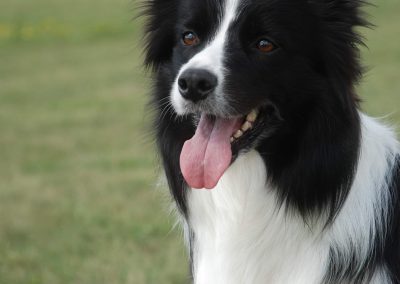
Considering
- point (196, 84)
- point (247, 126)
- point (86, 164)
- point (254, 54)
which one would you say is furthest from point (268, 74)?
point (86, 164)

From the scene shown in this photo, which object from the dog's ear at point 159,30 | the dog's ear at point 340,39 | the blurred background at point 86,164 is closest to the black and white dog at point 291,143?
the dog's ear at point 340,39

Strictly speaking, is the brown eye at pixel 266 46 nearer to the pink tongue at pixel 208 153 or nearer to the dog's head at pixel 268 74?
the dog's head at pixel 268 74

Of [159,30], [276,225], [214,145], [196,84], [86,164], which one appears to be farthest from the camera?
[86,164]

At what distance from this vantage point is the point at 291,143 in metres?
3.47

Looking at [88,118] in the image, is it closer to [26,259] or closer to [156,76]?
[26,259]

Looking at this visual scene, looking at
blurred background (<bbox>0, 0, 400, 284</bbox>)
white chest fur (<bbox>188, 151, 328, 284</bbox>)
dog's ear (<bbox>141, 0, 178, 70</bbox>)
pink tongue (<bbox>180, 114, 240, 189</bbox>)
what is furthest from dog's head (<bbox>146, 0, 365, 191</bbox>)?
blurred background (<bbox>0, 0, 400, 284</bbox>)

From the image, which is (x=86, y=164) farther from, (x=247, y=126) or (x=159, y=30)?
(x=247, y=126)

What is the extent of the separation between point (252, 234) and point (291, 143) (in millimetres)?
479

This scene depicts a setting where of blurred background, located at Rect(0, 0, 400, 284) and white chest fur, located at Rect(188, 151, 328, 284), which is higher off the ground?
white chest fur, located at Rect(188, 151, 328, 284)

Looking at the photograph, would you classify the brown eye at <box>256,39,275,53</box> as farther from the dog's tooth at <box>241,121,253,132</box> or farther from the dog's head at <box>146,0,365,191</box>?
the dog's tooth at <box>241,121,253,132</box>

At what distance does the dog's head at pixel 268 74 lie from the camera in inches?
133

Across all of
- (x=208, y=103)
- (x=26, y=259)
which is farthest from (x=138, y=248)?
(x=208, y=103)

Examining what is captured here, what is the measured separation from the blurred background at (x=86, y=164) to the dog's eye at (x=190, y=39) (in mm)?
401

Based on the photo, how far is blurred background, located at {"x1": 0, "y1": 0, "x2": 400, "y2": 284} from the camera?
5684 mm
